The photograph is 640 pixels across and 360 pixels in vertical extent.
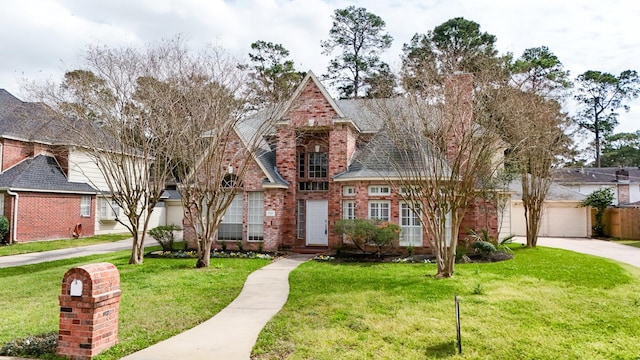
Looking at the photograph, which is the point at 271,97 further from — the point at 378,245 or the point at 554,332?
the point at 554,332

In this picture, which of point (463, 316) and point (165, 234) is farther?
point (165, 234)

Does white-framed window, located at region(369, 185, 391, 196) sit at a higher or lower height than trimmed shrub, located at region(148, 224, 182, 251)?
higher

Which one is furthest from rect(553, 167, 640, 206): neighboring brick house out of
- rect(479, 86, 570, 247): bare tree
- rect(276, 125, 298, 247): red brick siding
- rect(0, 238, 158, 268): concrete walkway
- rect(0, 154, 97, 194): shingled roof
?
rect(0, 154, 97, 194): shingled roof

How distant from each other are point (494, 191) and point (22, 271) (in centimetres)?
1756

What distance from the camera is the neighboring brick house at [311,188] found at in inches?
706

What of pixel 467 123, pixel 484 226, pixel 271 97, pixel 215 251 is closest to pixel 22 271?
pixel 215 251

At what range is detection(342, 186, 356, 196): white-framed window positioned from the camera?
18328 millimetres

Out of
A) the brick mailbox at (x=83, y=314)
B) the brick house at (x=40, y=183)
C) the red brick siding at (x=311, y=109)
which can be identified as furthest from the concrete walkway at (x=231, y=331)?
the brick house at (x=40, y=183)

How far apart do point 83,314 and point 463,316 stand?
20.8ft

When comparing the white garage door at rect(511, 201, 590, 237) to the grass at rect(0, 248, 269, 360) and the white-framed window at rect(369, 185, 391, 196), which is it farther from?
the grass at rect(0, 248, 269, 360)

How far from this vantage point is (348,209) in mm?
18500

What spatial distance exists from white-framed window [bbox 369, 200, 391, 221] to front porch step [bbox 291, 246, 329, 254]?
8.56 ft

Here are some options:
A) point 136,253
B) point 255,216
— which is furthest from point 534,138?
point 136,253

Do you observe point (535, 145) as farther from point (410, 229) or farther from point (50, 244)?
point (50, 244)
